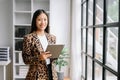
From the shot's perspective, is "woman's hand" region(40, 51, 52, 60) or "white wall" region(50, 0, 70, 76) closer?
"woman's hand" region(40, 51, 52, 60)

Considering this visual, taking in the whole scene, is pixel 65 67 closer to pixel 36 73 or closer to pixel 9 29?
pixel 9 29

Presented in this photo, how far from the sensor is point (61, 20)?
16.3 ft

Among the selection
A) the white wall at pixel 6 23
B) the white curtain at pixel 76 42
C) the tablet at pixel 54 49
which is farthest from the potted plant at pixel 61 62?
the tablet at pixel 54 49

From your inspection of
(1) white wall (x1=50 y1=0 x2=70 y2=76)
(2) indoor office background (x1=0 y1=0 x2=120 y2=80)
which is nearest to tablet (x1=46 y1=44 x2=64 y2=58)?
(2) indoor office background (x1=0 y1=0 x2=120 y2=80)

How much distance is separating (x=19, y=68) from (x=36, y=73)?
2.49 metres

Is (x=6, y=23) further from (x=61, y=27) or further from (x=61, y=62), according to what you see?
(x=61, y=62)

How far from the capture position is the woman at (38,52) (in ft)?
7.74

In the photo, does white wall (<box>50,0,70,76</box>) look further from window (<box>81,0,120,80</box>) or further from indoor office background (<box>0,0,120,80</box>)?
window (<box>81,0,120,80</box>)

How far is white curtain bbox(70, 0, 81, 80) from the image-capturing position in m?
4.63

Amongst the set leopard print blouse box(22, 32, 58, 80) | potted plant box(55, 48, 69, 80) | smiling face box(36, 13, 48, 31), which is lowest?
potted plant box(55, 48, 69, 80)

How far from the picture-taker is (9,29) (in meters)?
4.93

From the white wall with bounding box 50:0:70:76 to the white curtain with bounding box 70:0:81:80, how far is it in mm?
280

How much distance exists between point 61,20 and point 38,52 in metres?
2.69

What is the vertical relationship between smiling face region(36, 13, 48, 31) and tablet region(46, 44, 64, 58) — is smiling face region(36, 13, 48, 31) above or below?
above
